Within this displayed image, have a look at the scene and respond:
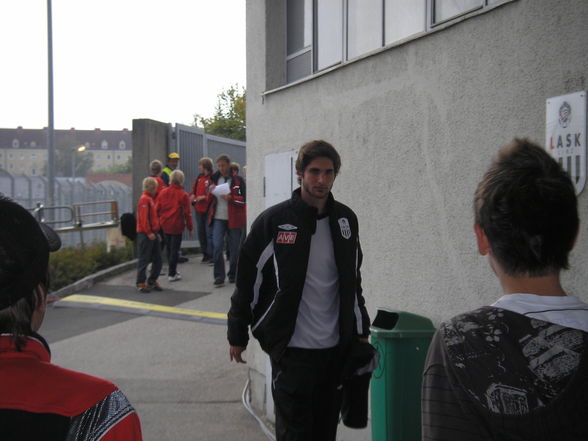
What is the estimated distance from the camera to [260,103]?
5.54 meters

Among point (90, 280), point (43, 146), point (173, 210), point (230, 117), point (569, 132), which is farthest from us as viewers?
point (43, 146)

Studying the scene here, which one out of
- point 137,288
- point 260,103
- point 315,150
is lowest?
point 137,288

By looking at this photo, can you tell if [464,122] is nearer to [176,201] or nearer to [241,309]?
[241,309]

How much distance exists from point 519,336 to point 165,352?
629 centimetres

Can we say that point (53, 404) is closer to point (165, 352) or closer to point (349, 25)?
point (349, 25)

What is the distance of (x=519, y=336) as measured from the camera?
1.18m

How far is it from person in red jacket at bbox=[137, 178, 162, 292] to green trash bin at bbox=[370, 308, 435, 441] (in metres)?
6.86

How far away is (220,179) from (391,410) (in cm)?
708

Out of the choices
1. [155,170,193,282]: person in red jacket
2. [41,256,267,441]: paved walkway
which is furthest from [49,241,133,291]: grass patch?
[155,170,193,282]: person in red jacket

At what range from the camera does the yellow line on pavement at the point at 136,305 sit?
28.5ft

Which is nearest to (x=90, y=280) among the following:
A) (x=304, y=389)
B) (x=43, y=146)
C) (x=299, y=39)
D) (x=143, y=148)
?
(x=143, y=148)

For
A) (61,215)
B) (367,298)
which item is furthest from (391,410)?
(61,215)

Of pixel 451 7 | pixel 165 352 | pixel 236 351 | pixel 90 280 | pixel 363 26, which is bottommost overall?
pixel 165 352

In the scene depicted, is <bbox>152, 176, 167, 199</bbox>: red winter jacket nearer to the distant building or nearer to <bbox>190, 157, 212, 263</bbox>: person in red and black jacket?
<bbox>190, 157, 212, 263</bbox>: person in red and black jacket
